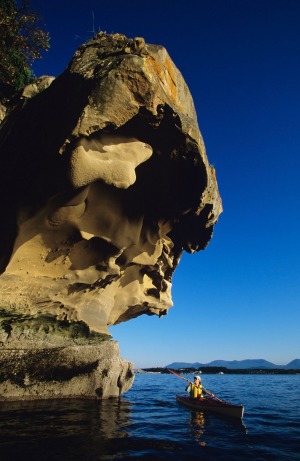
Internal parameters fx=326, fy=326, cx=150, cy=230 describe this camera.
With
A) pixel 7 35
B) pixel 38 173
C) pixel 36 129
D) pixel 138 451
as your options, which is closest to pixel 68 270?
pixel 38 173

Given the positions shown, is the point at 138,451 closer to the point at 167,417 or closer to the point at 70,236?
the point at 167,417

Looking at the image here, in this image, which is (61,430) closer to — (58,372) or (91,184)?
(58,372)

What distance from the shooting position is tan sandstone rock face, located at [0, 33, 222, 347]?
943 centimetres

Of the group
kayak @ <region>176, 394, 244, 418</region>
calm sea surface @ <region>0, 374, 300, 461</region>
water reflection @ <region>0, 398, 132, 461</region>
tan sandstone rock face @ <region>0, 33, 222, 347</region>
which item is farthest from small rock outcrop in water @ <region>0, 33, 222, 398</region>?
kayak @ <region>176, 394, 244, 418</region>

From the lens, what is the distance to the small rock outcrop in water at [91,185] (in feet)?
30.9

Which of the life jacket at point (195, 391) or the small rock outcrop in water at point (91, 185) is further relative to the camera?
the life jacket at point (195, 391)

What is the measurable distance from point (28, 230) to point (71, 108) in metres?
4.37

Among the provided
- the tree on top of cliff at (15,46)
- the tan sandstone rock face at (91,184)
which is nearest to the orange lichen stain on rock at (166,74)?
the tan sandstone rock face at (91,184)

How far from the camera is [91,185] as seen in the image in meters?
11.5

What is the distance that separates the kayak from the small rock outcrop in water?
3005mm

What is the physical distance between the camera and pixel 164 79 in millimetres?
10555

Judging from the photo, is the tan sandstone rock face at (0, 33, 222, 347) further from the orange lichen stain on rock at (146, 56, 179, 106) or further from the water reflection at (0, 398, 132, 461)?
the water reflection at (0, 398, 132, 461)

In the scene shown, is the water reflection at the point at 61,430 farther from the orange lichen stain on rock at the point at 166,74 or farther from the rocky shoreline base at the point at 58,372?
the orange lichen stain on rock at the point at 166,74

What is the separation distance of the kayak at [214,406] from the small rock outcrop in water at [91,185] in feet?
9.86
